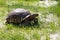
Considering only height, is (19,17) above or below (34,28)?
above

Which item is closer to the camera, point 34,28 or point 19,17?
point 34,28

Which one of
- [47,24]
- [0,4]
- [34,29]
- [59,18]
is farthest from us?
[0,4]

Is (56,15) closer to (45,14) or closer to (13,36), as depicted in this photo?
(45,14)

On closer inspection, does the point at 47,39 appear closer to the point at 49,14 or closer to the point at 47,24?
the point at 47,24

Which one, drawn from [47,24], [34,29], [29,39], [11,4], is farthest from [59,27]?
[11,4]

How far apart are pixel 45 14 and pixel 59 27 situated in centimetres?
111

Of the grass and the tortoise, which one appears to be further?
the tortoise

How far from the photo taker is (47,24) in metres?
6.79

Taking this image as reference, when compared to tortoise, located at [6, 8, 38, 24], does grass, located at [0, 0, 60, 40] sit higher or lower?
lower

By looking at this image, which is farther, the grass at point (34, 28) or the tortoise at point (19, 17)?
the tortoise at point (19, 17)

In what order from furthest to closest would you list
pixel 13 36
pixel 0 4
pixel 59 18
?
pixel 0 4 → pixel 59 18 → pixel 13 36

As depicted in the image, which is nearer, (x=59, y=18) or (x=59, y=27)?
(x=59, y=27)

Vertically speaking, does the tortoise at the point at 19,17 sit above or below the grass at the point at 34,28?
above

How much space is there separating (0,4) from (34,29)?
2675 millimetres
